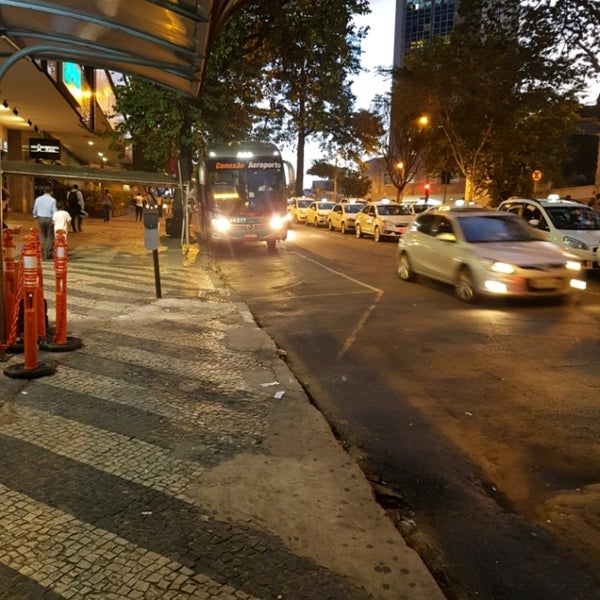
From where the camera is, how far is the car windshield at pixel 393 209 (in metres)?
26.1

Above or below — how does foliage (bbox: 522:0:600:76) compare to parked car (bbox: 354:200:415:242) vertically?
above

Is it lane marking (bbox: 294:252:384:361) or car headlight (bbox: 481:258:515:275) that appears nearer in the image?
lane marking (bbox: 294:252:384:361)

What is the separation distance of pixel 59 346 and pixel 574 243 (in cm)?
1151

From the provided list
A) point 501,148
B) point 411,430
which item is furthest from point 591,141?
point 411,430

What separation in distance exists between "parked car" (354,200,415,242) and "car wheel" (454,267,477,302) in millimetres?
14154

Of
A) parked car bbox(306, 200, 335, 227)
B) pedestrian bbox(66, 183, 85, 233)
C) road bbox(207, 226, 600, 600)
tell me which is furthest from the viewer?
parked car bbox(306, 200, 335, 227)

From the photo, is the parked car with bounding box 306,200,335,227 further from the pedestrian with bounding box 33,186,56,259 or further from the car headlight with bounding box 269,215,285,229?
the pedestrian with bounding box 33,186,56,259

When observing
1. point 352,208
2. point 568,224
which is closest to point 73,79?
point 352,208

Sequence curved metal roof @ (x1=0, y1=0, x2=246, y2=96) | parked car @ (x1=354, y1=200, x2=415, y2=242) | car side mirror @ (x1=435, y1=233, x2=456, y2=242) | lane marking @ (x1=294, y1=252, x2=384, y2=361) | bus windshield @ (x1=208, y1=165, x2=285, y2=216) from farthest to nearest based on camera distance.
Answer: parked car @ (x1=354, y1=200, x2=415, y2=242) → bus windshield @ (x1=208, y1=165, x2=285, y2=216) → car side mirror @ (x1=435, y1=233, x2=456, y2=242) → lane marking @ (x1=294, y1=252, x2=384, y2=361) → curved metal roof @ (x1=0, y1=0, x2=246, y2=96)

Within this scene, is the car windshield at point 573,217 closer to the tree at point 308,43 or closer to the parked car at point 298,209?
the tree at point 308,43

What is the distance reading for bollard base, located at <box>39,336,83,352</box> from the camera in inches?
268

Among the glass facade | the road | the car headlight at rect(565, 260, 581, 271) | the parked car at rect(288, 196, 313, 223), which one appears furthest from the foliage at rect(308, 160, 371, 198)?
the glass facade

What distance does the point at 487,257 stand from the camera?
9.98 meters

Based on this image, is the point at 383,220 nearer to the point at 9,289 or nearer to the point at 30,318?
the point at 9,289
